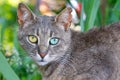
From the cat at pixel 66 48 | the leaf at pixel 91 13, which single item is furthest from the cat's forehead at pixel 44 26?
the leaf at pixel 91 13

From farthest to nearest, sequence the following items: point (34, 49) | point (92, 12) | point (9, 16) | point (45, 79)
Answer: point (9, 16)
point (92, 12)
point (45, 79)
point (34, 49)

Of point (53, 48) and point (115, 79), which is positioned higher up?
point (53, 48)

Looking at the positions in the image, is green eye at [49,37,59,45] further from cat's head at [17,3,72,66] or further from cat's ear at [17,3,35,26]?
cat's ear at [17,3,35,26]

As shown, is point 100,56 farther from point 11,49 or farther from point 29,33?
point 11,49

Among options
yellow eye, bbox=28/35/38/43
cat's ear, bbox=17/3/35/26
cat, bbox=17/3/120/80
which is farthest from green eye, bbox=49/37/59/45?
cat's ear, bbox=17/3/35/26

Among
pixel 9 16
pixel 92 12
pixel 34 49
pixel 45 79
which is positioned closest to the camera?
pixel 34 49

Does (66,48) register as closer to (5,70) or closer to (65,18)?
(65,18)

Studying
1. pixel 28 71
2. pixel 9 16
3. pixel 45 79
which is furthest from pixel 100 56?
pixel 9 16

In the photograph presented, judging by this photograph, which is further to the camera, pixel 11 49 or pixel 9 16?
pixel 9 16

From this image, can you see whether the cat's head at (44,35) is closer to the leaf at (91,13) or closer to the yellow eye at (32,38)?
the yellow eye at (32,38)
